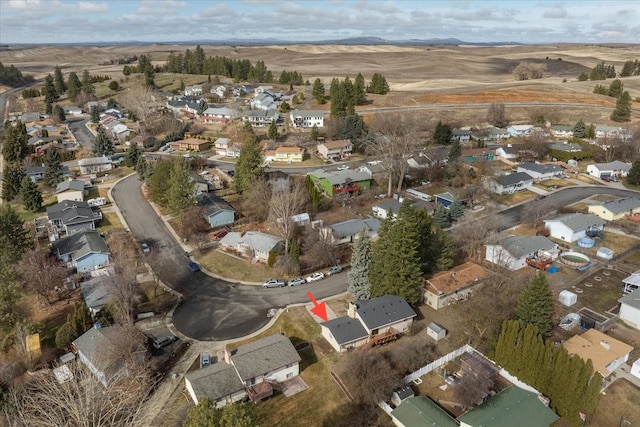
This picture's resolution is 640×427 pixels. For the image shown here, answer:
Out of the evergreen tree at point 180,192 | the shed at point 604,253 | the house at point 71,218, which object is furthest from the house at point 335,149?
the shed at point 604,253

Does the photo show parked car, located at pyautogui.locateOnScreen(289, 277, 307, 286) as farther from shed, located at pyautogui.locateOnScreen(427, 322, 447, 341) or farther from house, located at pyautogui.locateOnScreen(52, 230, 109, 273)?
house, located at pyautogui.locateOnScreen(52, 230, 109, 273)

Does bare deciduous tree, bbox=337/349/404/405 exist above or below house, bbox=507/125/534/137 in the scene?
below

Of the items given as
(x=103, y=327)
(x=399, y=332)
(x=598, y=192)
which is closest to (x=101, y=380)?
(x=103, y=327)

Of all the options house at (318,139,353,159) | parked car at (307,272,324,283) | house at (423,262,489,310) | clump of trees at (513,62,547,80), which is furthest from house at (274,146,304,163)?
clump of trees at (513,62,547,80)

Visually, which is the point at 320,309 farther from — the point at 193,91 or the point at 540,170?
the point at 193,91

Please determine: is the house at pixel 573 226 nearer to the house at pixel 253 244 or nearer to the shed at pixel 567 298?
the shed at pixel 567 298

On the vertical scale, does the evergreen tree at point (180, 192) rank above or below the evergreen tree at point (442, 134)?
below

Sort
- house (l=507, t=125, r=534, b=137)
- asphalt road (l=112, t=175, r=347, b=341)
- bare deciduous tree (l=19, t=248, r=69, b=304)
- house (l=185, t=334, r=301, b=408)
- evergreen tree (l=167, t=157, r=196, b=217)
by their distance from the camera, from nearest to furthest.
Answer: house (l=185, t=334, r=301, b=408)
asphalt road (l=112, t=175, r=347, b=341)
bare deciduous tree (l=19, t=248, r=69, b=304)
evergreen tree (l=167, t=157, r=196, b=217)
house (l=507, t=125, r=534, b=137)
